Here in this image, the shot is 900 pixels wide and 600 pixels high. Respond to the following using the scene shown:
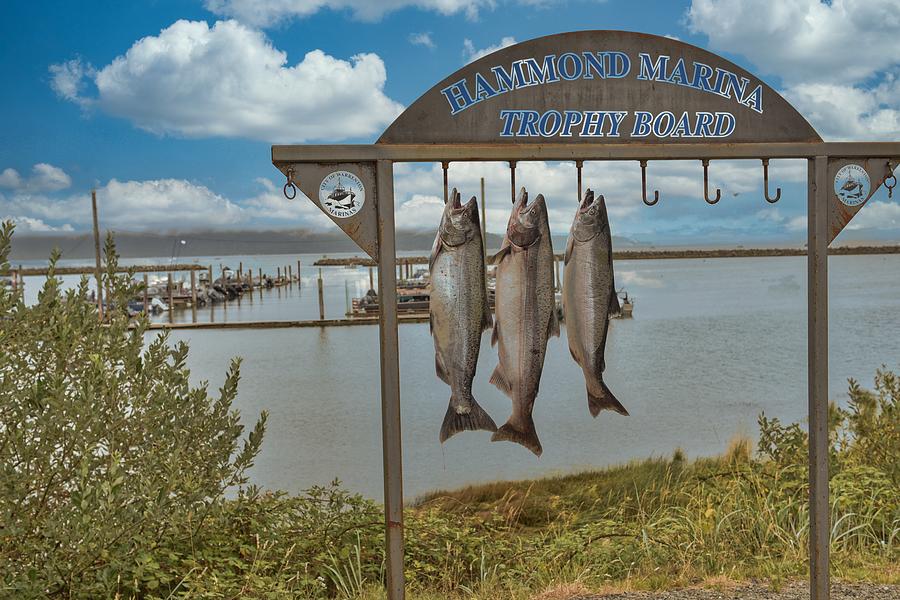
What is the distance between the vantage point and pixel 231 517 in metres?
4.48

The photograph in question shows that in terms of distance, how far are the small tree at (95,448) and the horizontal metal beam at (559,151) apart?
4.91 ft

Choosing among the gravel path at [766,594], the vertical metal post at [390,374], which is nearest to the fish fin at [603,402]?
the vertical metal post at [390,374]

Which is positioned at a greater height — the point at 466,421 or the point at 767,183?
the point at 767,183

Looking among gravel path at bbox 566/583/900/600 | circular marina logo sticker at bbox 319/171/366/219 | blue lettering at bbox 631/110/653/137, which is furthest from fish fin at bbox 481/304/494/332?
gravel path at bbox 566/583/900/600

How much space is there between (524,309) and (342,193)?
92 cm

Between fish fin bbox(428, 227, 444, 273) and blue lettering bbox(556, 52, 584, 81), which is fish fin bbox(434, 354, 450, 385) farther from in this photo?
blue lettering bbox(556, 52, 584, 81)

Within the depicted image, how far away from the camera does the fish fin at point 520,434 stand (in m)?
3.29

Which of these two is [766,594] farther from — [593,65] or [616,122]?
[593,65]

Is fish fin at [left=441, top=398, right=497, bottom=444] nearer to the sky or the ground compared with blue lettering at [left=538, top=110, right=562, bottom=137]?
nearer to the ground

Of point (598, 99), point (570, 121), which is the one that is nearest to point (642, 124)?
point (598, 99)

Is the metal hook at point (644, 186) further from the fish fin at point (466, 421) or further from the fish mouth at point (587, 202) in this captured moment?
the fish fin at point (466, 421)

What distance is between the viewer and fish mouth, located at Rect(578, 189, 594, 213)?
10.8 ft

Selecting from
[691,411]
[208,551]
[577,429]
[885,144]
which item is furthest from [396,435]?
[691,411]

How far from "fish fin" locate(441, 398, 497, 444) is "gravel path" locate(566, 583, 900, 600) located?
1669 millimetres
